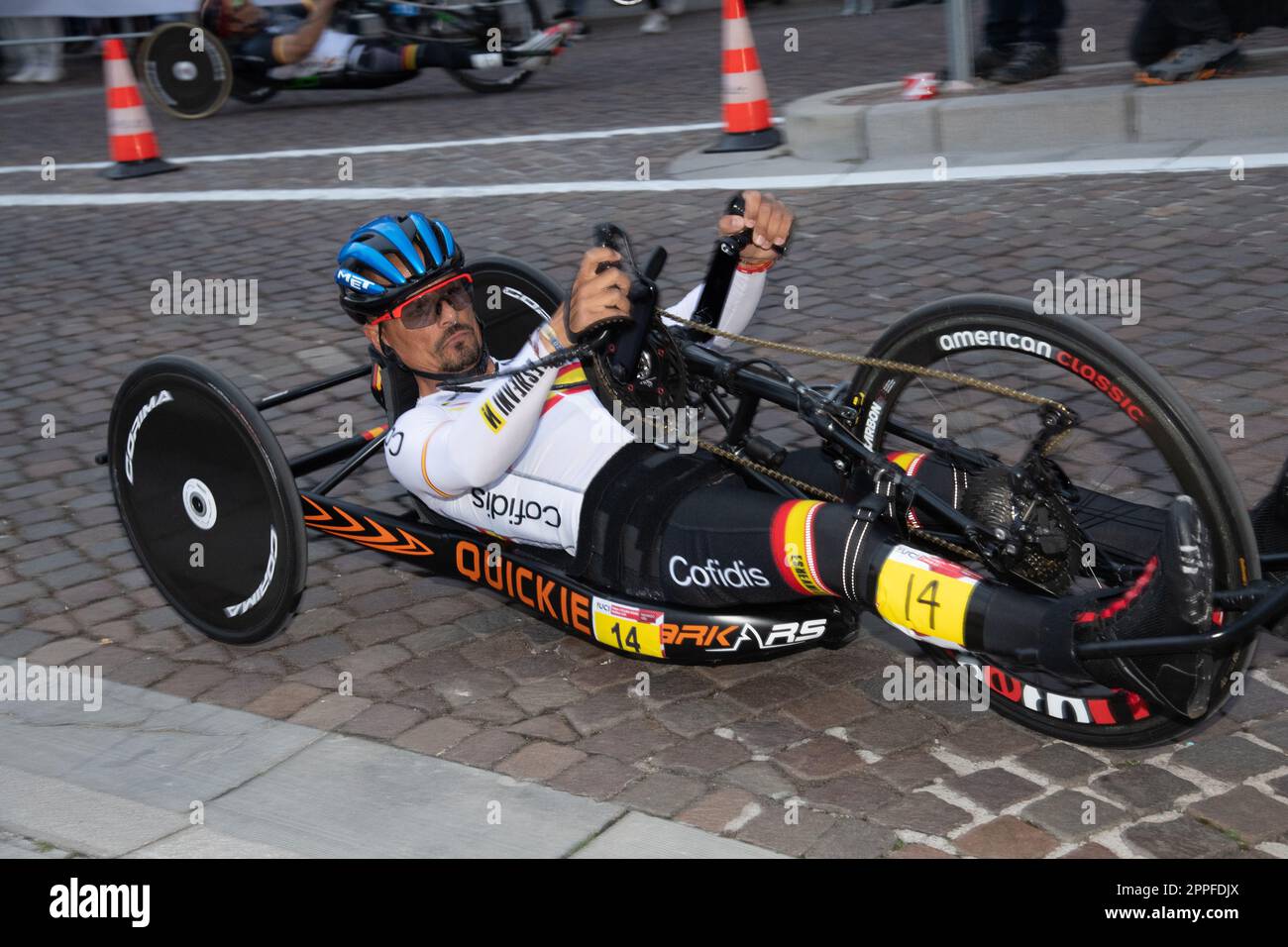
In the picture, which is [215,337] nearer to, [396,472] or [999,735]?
[396,472]

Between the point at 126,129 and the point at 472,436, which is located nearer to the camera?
the point at 472,436

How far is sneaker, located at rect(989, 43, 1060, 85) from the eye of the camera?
Result: 9.52 meters

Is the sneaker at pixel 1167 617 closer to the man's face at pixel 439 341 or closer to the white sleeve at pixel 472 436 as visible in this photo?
the white sleeve at pixel 472 436

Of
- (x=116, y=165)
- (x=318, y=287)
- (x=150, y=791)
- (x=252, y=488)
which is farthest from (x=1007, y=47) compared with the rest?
(x=150, y=791)

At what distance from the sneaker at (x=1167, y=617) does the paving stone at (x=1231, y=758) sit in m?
0.32

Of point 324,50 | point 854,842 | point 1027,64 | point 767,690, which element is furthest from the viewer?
point 324,50

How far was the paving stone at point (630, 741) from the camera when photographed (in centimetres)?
361

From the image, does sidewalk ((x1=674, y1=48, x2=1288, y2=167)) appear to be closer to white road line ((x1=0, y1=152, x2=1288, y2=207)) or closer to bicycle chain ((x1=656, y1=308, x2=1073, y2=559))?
white road line ((x1=0, y1=152, x2=1288, y2=207))

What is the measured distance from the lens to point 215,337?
7.21 meters

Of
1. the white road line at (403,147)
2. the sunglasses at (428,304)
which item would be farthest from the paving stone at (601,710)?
the white road line at (403,147)

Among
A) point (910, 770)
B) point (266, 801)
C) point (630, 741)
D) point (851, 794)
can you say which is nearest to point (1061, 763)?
point (910, 770)

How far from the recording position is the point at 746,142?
31.8 feet

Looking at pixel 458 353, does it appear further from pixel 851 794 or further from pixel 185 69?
pixel 185 69

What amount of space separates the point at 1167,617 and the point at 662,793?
3.86 feet
